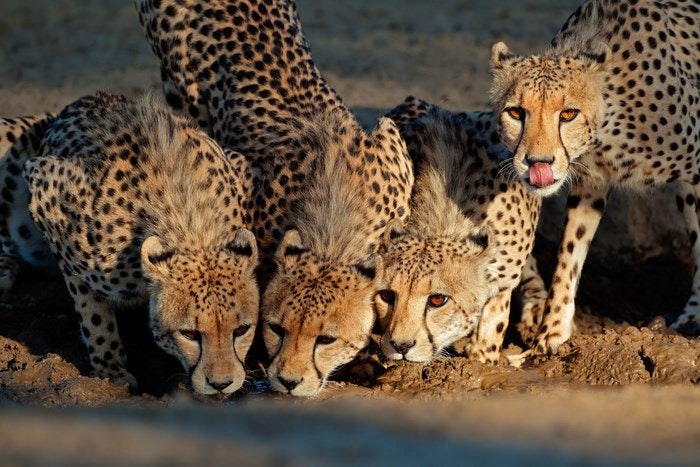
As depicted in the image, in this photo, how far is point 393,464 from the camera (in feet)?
11.0

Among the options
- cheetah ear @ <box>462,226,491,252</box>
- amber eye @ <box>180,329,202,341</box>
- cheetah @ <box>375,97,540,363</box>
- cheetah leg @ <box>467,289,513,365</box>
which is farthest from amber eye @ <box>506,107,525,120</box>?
amber eye @ <box>180,329,202,341</box>

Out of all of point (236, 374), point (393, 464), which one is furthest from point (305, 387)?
point (393, 464)

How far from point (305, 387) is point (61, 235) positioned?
131 centimetres

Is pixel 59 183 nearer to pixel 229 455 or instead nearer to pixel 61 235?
pixel 61 235

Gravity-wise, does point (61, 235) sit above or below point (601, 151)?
below

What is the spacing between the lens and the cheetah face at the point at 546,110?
17.2 ft

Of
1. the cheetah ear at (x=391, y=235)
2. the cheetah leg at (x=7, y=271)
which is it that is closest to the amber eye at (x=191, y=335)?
the cheetah ear at (x=391, y=235)

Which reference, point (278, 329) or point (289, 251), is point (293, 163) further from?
point (278, 329)

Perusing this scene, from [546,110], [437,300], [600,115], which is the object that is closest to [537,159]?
[546,110]

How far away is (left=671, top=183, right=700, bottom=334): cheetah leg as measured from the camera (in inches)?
237

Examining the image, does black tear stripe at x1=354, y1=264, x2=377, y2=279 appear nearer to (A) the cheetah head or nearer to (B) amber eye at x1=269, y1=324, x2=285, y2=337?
(A) the cheetah head

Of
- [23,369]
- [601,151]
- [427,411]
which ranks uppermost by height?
[601,151]

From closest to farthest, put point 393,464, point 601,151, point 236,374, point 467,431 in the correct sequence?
point 393,464 → point 467,431 → point 236,374 → point 601,151

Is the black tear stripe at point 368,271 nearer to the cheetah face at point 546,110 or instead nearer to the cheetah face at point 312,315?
the cheetah face at point 312,315
